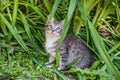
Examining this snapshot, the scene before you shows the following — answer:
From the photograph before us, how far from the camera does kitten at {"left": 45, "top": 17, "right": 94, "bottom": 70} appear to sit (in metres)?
4.45

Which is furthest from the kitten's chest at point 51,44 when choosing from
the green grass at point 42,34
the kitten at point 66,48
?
the green grass at point 42,34

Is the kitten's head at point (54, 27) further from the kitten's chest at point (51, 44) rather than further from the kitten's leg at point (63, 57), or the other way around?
the kitten's leg at point (63, 57)

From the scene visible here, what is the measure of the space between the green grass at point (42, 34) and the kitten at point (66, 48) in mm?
98

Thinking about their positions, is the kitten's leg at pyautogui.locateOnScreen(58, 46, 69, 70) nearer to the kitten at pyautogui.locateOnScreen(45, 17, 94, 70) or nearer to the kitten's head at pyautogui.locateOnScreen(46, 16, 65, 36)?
the kitten at pyautogui.locateOnScreen(45, 17, 94, 70)

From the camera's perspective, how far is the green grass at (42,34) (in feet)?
14.1

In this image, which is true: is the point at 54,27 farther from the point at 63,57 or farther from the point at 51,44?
the point at 63,57

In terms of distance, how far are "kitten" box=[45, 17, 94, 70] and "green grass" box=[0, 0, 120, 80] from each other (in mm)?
98

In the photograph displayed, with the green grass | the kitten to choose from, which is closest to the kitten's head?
the kitten

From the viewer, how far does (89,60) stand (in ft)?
14.9

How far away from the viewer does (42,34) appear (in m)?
4.91

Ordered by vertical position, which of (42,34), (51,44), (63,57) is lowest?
(63,57)

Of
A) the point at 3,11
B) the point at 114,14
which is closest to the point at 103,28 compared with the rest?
the point at 114,14

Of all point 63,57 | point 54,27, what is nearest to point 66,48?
point 63,57

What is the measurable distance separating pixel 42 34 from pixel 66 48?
1.88 feet
